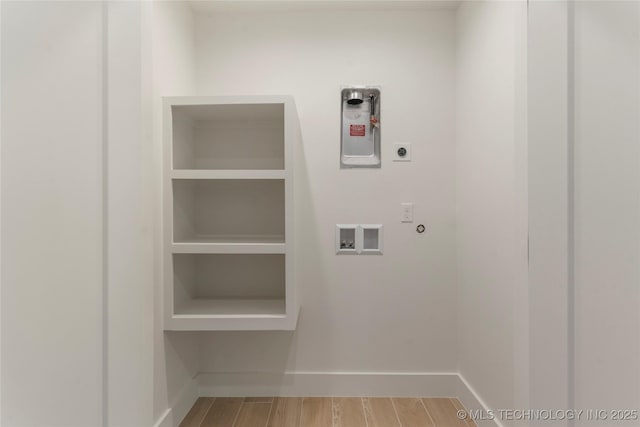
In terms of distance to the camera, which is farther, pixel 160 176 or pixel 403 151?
pixel 403 151

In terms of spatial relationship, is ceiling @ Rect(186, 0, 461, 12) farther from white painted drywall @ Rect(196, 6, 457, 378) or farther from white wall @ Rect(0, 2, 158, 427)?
white wall @ Rect(0, 2, 158, 427)

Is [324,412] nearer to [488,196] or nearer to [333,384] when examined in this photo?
[333,384]

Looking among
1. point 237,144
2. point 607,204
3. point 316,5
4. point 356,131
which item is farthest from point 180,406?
point 316,5

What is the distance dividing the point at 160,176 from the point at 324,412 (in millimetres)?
1582

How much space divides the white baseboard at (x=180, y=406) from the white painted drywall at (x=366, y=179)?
0.26 m

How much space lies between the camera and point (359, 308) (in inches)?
80.7

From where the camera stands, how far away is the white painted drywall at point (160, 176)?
1596mm

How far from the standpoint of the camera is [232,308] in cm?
182

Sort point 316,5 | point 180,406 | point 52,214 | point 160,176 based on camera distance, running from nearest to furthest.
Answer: point 52,214
point 160,176
point 180,406
point 316,5

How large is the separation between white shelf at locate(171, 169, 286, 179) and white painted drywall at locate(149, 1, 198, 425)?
11 centimetres

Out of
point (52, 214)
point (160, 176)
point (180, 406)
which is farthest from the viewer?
point (180, 406)

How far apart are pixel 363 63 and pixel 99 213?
1.71 metres

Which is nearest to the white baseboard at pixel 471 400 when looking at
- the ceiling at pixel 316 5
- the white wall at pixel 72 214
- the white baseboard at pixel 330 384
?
the white baseboard at pixel 330 384

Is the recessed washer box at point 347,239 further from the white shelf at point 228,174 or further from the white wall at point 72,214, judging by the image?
the white wall at point 72,214
